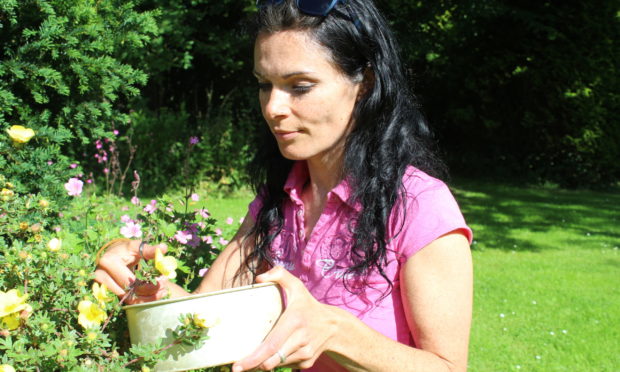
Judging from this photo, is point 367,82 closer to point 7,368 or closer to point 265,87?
point 265,87

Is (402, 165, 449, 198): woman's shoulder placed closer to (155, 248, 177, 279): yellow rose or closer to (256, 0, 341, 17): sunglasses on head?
(256, 0, 341, 17): sunglasses on head

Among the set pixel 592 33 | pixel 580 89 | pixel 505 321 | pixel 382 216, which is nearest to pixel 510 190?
pixel 580 89

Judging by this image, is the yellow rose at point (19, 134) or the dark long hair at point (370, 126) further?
the dark long hair at point (370, 126)

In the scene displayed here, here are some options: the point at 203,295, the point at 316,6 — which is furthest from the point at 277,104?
the point at 203,295

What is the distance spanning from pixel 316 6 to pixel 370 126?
338 mm

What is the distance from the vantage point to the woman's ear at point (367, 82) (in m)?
1.63

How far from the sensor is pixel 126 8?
366 centimetres

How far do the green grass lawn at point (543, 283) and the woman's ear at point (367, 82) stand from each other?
2512 millimetres

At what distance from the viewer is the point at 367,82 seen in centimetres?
164

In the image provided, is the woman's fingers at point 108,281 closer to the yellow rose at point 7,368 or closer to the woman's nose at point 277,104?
the yellow rose at point 7,368

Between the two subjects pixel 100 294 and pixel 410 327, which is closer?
pixel 100 294

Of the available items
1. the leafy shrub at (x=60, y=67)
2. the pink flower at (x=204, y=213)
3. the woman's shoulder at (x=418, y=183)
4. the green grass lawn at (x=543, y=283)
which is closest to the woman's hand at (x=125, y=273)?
the woman's shoulder at (x=418, y=183)

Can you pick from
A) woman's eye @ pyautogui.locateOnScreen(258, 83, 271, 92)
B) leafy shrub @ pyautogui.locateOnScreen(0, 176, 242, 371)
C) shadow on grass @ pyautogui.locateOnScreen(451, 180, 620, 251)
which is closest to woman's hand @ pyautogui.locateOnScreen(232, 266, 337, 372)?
leafy shrub @ pyautogui.locateOnScreen(0, 176, 242, 371)

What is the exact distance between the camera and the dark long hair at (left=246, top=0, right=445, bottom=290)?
1521 mm
